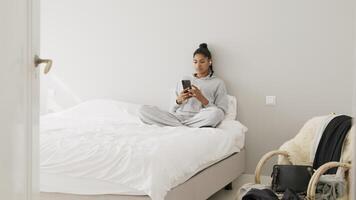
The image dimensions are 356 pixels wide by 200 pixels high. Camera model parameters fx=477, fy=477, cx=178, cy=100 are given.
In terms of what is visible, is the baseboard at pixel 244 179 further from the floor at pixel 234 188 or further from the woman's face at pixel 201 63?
the woman's face at pixel 201 63

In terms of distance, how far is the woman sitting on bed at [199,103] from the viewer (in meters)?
4.14

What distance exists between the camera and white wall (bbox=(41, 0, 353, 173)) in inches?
171

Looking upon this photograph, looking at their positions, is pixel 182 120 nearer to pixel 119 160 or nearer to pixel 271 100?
pixel 271 100

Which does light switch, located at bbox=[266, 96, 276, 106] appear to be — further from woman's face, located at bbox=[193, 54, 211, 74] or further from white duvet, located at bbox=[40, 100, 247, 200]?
white duvet, located at bbox=[40, 100, 247, 200]

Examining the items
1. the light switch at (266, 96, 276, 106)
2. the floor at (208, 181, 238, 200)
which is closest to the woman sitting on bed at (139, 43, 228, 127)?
the light switch at (266, 96, 276, 106)

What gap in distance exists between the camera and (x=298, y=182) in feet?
9.98

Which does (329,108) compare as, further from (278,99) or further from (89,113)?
(89,113)
